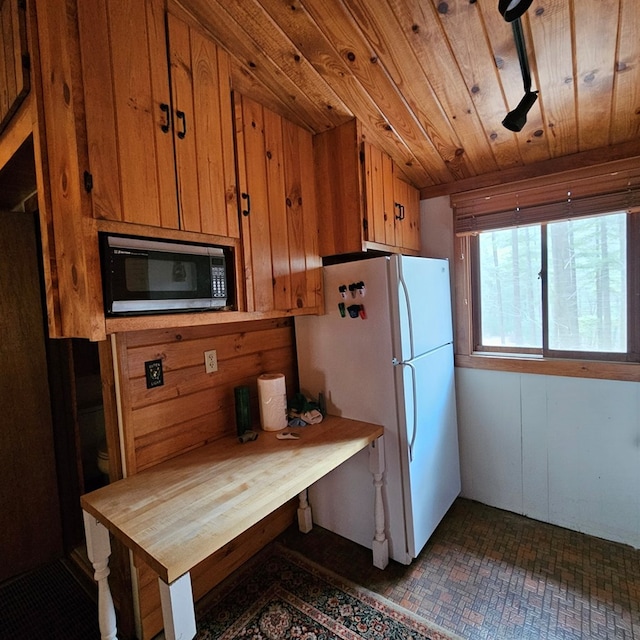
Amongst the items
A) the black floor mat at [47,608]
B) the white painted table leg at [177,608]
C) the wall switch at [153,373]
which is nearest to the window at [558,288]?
the wall switch at [153,373]

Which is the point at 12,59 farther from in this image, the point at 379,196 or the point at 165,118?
the point at 379,196

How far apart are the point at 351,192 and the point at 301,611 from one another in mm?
2136

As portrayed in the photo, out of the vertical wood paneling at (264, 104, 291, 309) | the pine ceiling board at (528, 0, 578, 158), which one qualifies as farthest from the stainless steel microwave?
the pine ceiling board at (528, 0, 578, 158)

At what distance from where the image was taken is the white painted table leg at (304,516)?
87.7 inches

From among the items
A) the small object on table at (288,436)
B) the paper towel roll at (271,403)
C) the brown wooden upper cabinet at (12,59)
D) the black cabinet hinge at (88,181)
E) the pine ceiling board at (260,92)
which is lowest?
the small object on table at (288,436)

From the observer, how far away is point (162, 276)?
1224 millimetres

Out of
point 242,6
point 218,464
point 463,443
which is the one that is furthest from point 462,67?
point 463,443

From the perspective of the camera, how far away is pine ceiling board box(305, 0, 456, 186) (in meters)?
1.26

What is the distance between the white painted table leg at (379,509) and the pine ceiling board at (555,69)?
187 centimetres

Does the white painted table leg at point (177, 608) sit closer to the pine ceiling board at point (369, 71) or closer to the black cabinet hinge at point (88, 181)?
the black cabinet hinge at point (88, 181)

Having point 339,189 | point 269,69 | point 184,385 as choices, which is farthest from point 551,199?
point 184,385

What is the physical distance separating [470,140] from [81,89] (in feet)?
6.17

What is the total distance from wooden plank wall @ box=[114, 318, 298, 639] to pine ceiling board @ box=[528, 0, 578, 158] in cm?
179

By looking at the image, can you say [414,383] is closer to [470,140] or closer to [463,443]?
[463,443]
